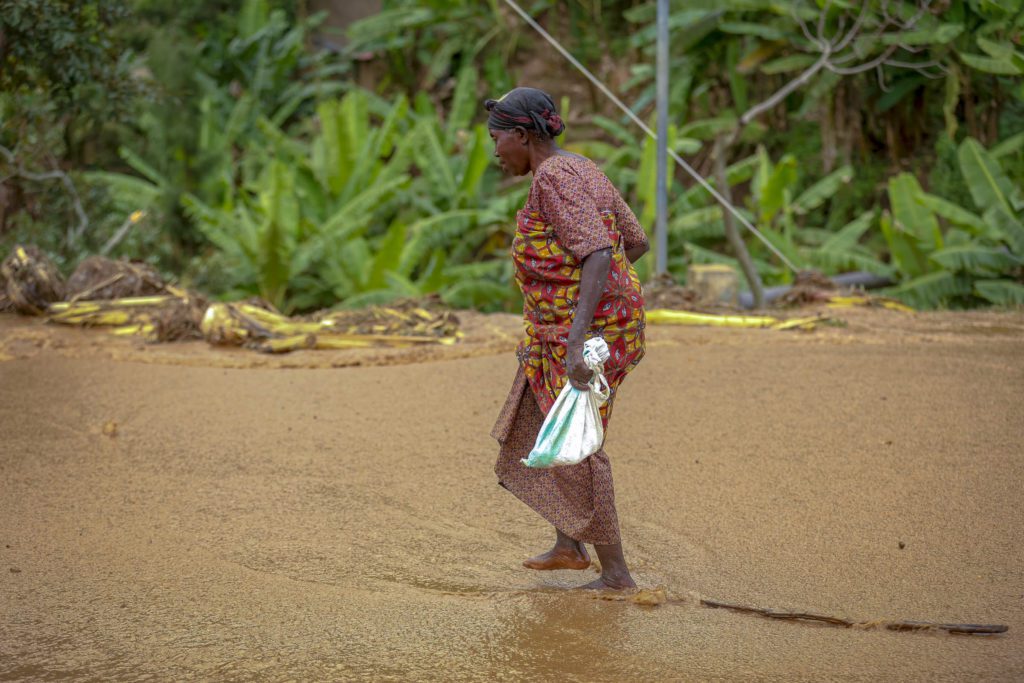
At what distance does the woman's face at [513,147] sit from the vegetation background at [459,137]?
5.23m

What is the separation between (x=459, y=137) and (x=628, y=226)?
11903 millimetres

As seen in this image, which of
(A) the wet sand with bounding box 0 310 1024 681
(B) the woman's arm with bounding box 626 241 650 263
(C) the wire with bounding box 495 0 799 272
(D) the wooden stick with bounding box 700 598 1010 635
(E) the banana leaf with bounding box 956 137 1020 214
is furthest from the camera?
(E) the banana leaf with bounding box 956 137 1020 214

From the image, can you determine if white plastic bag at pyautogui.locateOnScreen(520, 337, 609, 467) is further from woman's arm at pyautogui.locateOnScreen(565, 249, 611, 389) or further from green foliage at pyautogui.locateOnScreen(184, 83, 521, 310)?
green foliage at pyautogui.locateOnScreen(184, 83, 521, 310)

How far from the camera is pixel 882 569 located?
3.90 m

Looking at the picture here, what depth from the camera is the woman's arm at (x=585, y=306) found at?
3.21 meters

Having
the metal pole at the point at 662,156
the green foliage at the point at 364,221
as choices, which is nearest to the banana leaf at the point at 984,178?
the metal pole at the point at 662,156

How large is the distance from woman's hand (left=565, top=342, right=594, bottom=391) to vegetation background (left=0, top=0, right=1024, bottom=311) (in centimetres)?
568

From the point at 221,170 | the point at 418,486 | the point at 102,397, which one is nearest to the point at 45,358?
the point at 102,397

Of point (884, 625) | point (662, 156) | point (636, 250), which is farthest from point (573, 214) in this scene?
point (662, 156)

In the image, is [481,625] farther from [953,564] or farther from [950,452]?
[950,452]

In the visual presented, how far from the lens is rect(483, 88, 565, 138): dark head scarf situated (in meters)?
3.33

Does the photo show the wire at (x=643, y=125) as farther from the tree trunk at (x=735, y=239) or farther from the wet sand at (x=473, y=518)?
the wet sand at (x=473, y=518)

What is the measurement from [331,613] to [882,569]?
1.85 metres

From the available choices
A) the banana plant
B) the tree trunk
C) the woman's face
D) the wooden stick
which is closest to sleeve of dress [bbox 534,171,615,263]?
the woman's face
